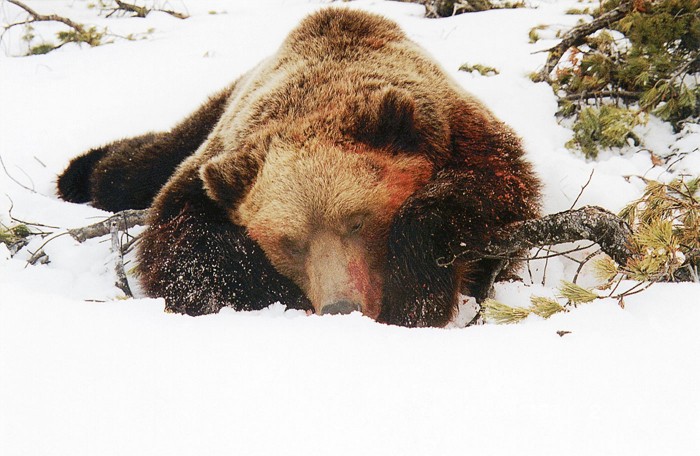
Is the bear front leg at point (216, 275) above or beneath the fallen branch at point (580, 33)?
beneath

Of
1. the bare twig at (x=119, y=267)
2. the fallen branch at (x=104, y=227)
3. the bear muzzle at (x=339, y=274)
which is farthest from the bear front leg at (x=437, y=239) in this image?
the fallen branch at (x=104, y=227)

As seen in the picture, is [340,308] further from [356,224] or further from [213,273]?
[213,273]

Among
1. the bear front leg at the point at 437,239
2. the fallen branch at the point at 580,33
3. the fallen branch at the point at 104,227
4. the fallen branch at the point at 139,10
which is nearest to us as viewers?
the bear front leg at the point at 437,239

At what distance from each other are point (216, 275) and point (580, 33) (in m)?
3.93

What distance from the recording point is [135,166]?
5.04 meters

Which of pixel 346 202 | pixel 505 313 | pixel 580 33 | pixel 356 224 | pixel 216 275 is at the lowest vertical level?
pixel 216 275

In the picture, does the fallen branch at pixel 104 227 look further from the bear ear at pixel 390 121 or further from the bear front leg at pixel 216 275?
the bear ear at pixel 390 121

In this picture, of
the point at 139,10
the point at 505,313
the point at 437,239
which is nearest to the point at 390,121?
the point at 437,239

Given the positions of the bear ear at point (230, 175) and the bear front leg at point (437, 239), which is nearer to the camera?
the bear front leg at point (437, 239)

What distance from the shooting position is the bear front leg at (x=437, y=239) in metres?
2.87

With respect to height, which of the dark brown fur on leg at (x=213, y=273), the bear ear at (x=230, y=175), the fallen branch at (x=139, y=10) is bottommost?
the fallen branch at (x=139, y=10)

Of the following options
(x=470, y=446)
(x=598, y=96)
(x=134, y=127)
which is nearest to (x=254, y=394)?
(x=470, y=446)

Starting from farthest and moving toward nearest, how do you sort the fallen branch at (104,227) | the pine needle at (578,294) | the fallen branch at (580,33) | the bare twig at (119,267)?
the fallen branch at (580,33) → the fallen branch at (104,227) → the bare twig at (119,267) → the pine needle at (578,294)

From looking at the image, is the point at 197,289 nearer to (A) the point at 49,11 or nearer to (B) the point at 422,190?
(B) the point at 422,190
